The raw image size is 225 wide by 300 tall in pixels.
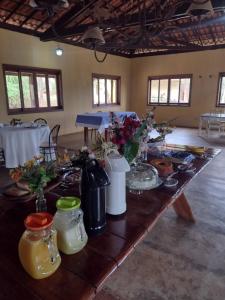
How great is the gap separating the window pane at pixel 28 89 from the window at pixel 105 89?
2473mm

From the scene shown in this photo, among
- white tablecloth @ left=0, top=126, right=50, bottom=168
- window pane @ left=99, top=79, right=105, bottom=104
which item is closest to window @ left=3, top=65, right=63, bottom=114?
window pane @ left=99, top=79, right=105, bottom=104

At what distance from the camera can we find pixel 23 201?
1.28 m

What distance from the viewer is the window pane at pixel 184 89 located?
27.5 ft

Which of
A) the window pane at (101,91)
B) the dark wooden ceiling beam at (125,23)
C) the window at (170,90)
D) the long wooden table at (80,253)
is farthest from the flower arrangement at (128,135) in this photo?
the window at (170,90)

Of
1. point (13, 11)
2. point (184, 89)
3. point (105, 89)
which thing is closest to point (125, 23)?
point (13, 11)

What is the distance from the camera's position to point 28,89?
6.04 meters

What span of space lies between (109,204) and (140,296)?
814mm

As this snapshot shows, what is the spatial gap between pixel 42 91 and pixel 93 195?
6089 mm

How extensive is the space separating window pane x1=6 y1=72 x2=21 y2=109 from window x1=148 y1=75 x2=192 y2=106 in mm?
5378

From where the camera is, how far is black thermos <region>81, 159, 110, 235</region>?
3.06ft

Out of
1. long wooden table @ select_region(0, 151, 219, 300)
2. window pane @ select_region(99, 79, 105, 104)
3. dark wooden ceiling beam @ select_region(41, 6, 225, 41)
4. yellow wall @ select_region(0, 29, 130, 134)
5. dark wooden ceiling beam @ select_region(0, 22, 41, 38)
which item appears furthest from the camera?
window pane @ select_region(99, 79, 105, 104)

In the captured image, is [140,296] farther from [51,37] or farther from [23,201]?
[51,37]

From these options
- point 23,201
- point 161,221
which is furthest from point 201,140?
point 23,201

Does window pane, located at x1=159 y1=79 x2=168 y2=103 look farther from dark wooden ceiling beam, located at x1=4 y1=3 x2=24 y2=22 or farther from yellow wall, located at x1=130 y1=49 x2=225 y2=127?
dark wooden ceiling beam, located at x1=4 y1=3 x2=24 y2=22
